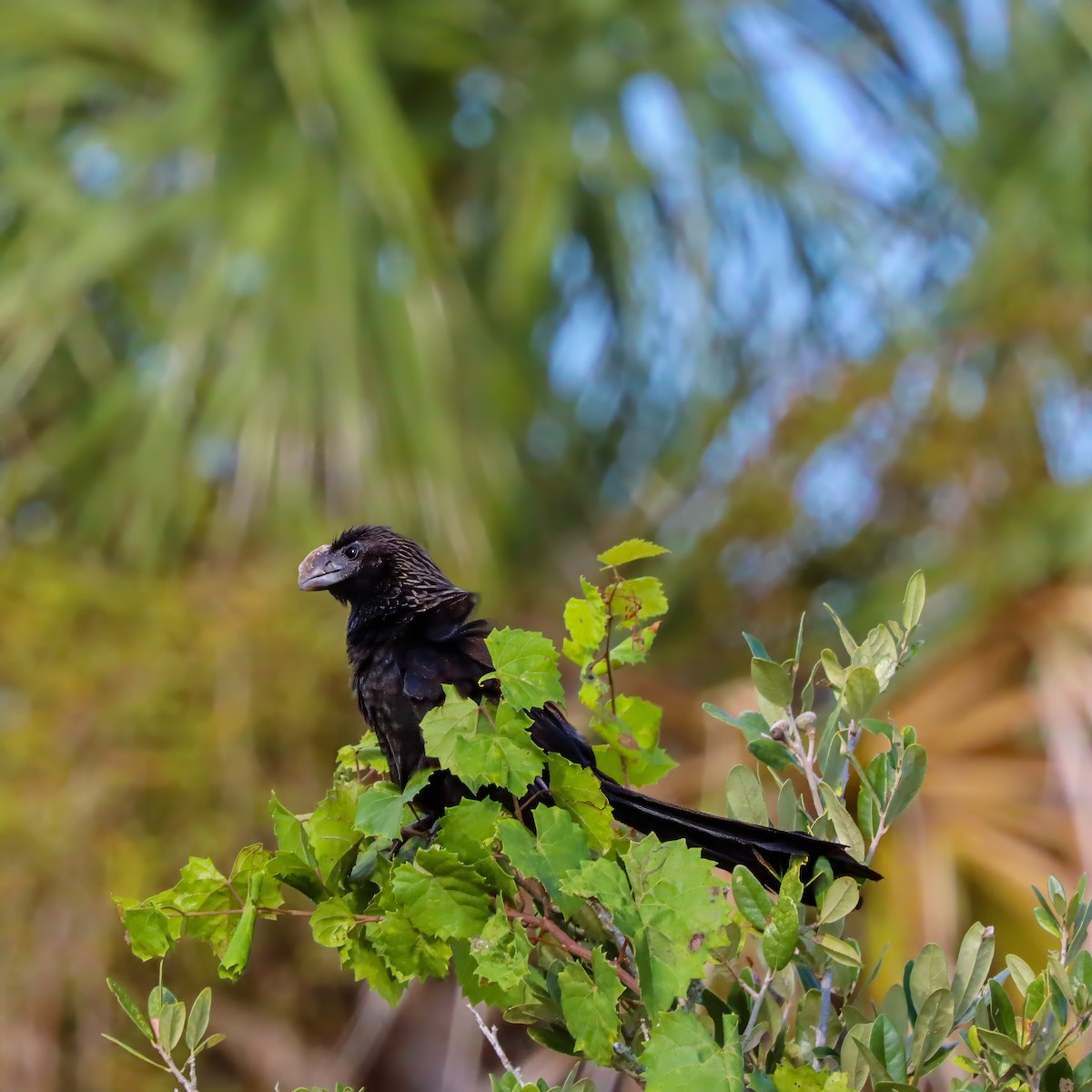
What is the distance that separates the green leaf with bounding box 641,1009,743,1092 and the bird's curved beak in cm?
106

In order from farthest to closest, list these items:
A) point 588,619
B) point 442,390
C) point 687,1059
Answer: point 442,390, point 588,619, point 687,1059

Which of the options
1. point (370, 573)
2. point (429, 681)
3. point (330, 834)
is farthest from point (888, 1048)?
point (370, 573)

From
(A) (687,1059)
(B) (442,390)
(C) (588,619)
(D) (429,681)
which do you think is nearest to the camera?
(A) (687,1059)

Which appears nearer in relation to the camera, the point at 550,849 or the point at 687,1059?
the point at 687,1059

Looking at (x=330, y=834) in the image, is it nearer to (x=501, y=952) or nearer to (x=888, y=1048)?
(x=501, y=952)

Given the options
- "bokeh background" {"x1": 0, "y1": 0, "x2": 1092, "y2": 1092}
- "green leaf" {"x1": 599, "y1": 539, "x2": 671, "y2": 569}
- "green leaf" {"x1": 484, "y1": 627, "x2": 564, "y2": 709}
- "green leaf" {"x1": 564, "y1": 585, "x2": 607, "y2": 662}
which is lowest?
"bokeh background" {"x1": 0, "y1": 0, "x2": 1092, "y2": 1092}

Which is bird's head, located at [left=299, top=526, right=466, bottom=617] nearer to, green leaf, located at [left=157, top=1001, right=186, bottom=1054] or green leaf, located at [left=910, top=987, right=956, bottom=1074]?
green leaf, located at [left=157, top=1001, right=186, bottom=1054]

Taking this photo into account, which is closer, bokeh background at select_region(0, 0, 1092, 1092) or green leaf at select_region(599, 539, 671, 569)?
green leaf at select_region(599, 539, 671, 569)

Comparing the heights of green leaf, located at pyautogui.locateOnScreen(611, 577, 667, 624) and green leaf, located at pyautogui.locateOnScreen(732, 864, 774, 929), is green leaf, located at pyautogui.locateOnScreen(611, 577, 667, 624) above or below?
above

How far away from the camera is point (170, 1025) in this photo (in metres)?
1.26

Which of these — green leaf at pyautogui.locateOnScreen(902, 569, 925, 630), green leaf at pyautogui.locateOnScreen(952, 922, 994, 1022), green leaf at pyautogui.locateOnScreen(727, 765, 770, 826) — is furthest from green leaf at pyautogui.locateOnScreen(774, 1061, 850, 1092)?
green leaf at pyautogui.locateOnScreen(902, 569, 925, 630)

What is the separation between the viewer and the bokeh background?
4.09m

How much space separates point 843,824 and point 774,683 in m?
0.15

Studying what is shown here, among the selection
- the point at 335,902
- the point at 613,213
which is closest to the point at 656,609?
the point at 335,902
